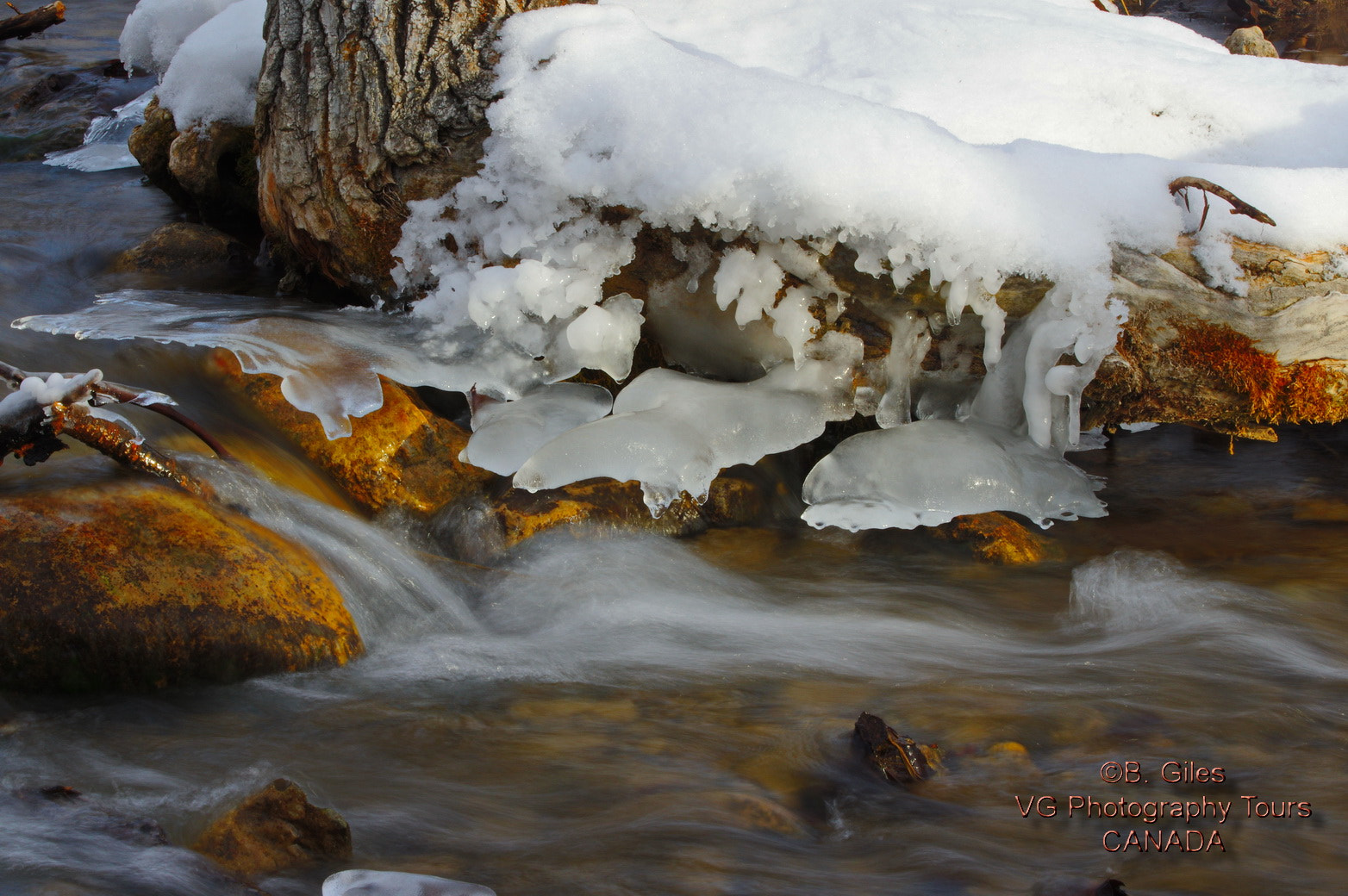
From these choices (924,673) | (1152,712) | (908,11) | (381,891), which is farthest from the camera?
(908,11)

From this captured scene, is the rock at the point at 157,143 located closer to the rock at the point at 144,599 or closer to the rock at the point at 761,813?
the rock at the point at 144,599

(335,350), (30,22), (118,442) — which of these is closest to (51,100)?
(30,22)

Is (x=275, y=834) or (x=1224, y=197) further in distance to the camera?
(x=1224, y=197)

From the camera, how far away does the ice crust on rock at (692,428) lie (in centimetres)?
324

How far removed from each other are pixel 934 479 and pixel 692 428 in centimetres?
88

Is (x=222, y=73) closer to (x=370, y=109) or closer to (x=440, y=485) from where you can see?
(x=370, y=109)

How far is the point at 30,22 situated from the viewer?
311 inches

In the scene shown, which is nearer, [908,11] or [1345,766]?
[1345,766]

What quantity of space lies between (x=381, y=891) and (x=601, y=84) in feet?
8.77

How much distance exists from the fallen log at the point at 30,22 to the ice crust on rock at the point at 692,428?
23.1 ft

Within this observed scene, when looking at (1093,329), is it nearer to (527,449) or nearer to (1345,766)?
(1345,766)

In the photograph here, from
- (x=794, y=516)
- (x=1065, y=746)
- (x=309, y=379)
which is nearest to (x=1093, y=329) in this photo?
(x=794, y=516)

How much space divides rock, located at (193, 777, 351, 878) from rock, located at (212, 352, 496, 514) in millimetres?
1648

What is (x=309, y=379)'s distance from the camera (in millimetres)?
3359
